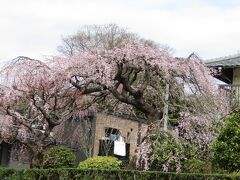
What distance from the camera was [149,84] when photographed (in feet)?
51.5

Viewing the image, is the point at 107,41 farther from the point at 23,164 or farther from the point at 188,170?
the point at 188,170

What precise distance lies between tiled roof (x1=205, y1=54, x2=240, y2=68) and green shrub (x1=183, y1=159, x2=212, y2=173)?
25.4 ft

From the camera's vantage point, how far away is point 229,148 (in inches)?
496

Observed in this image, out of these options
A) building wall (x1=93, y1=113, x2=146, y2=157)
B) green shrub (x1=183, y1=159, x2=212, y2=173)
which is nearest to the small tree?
green shrub (x1=183, y1=159, x2=212, y2=173)

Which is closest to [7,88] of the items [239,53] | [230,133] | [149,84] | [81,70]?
[81,70]

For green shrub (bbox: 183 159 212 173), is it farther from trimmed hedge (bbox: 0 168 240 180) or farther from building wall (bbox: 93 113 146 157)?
building wall (bbox: 93 113 146 157)

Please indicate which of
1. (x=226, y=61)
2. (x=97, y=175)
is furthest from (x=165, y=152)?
(x=226, y=61)

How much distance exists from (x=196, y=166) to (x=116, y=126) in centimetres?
1296

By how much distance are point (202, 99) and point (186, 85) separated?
0.72 meters

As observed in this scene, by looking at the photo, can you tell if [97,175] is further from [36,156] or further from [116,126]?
[116,126]

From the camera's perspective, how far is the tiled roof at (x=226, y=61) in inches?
840

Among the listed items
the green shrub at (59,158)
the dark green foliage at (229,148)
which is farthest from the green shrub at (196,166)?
the green shrub at (59,158)

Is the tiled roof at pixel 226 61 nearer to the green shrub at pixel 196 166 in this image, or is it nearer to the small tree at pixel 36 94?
the green shrub at pixel 196 166

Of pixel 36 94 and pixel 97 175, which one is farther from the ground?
pixel 36 94
